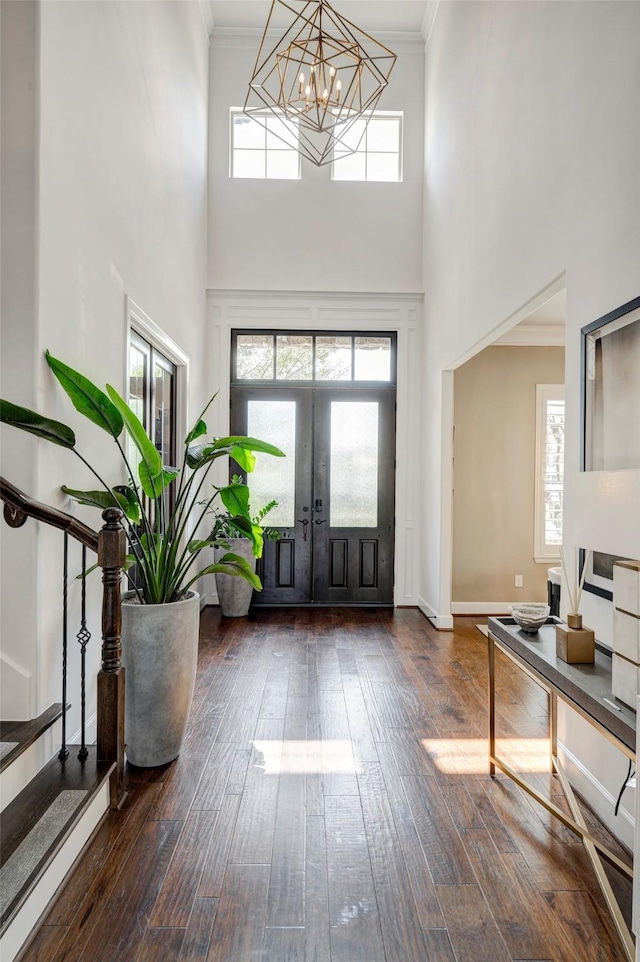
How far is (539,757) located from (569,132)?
295 centimetres

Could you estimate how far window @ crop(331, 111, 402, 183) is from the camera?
6.31 metres

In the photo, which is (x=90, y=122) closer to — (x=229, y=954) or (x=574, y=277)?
(x=574, y=277)

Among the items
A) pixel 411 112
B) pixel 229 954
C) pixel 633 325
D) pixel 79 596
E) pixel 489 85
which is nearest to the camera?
pixel 229 954

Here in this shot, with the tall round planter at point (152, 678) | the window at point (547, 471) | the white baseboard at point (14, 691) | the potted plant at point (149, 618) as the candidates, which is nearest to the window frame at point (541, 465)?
the window at point (547, 471)

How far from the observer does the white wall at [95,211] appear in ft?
8.00

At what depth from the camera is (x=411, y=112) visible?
624 centimetres

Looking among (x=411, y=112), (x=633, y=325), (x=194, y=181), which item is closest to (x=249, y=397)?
(x=194, y=181)

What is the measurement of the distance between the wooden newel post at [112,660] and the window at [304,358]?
405cm

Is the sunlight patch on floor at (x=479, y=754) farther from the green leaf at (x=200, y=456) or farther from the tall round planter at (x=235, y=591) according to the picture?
the tall round planter at (x=235, y=591)

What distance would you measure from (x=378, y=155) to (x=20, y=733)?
625cm

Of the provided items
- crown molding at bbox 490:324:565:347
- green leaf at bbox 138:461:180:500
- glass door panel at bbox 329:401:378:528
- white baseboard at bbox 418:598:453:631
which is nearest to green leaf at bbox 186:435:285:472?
green leaf at bbox 138:461:180:500

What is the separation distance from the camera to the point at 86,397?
2.51 meters

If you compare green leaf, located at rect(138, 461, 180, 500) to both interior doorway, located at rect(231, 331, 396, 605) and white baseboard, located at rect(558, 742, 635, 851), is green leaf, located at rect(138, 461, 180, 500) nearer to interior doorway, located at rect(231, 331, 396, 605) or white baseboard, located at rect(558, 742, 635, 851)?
white baseboard, located at rect(558, 742, 635, 851)

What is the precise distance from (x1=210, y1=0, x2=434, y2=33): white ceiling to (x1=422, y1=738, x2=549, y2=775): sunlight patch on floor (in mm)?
6435
